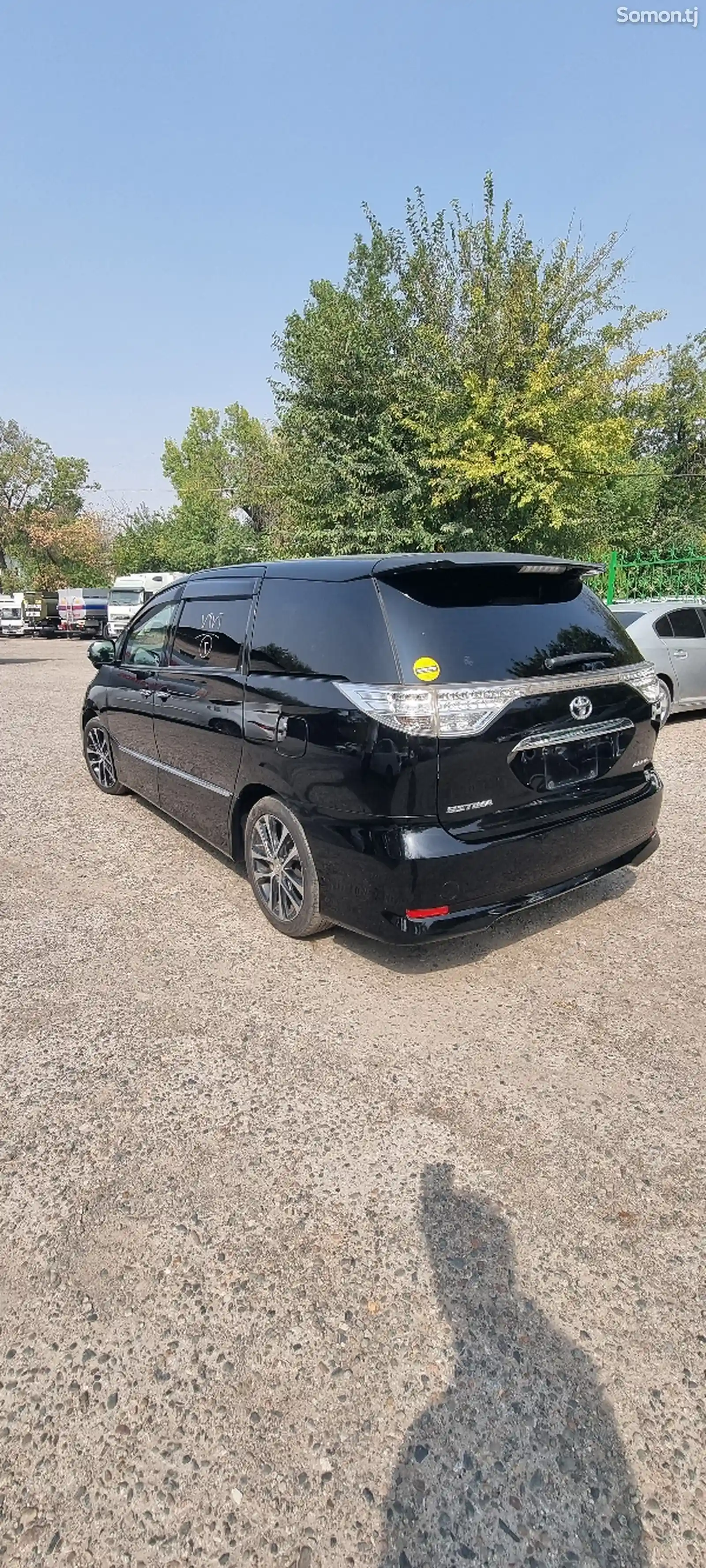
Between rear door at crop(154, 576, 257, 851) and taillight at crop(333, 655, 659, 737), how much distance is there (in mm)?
1068

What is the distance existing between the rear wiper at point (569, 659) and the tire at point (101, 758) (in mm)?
3819

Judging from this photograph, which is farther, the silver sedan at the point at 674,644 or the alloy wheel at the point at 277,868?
the silver sedan at the point at 674,644

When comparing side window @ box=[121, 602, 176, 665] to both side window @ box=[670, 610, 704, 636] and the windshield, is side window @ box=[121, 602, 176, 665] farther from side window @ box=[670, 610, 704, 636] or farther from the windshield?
the windshield

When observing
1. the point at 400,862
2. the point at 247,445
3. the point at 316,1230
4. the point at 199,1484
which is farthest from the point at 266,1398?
the point at 247,445

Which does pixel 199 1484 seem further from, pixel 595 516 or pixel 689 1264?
pixel 595 516

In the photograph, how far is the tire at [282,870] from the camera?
10.3ft

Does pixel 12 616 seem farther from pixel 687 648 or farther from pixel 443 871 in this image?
pixel 443 871

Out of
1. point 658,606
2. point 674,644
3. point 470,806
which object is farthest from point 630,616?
point 470,806

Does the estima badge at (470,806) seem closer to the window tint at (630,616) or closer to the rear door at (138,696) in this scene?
the rear door at (138,696)

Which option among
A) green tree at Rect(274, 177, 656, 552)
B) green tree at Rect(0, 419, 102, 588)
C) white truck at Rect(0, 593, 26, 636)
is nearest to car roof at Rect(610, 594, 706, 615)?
green tree at Rect(274, 177, 656, 552)

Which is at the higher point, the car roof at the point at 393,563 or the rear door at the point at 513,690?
the car roof at the point at 393,563

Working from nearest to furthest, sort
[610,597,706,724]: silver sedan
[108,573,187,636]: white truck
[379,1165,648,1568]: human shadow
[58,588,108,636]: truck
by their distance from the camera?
[379,1165,648,1568]: human shadow
[610,597,706,724]: silver sedan
[108,573,187,636]: white truck
[58,588,108,636]: truck

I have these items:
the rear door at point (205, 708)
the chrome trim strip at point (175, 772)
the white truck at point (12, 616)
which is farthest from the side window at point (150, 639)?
the white truck at point (12, 616)

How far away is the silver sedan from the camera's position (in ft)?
26.8
